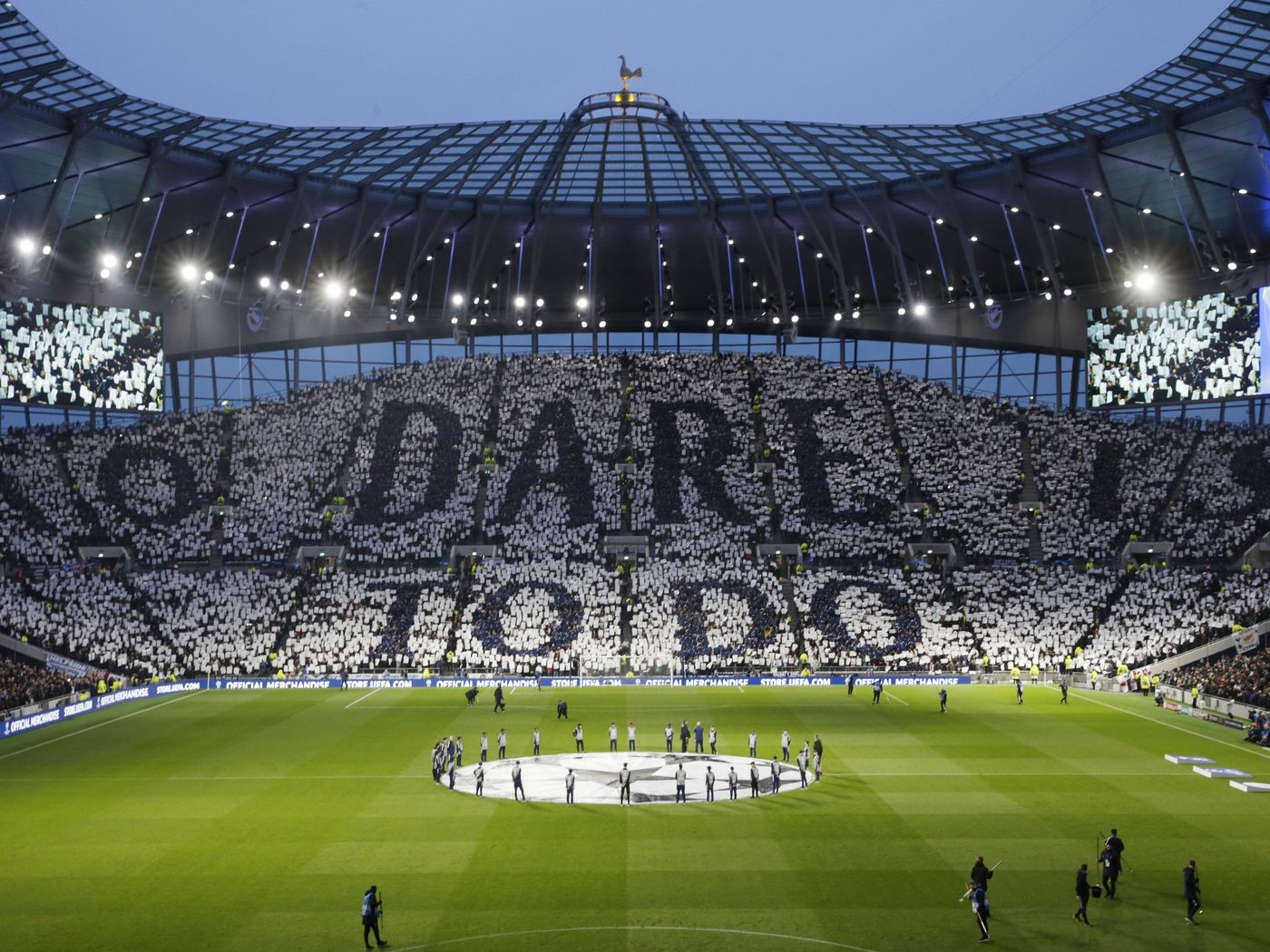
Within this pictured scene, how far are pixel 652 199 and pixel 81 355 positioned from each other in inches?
1529

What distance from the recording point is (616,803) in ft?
102

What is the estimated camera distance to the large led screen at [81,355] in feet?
244

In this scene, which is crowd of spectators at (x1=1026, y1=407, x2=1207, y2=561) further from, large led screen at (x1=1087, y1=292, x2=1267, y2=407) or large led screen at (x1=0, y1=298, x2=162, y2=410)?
large led screen at (x1=0, y1=298, x2=162, y2=410)

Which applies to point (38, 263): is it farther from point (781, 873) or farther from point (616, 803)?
point (781, 873)

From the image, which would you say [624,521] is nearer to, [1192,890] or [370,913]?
[1192,890]

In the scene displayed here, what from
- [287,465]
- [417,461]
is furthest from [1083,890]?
[287,465]

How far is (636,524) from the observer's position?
71.4 metres

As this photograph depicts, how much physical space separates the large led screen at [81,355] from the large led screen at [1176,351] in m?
64.3

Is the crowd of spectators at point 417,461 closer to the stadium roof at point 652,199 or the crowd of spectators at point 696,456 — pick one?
the stadium roof at point 652,199

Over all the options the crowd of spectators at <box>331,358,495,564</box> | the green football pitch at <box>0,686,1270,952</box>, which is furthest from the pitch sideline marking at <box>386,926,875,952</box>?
the crowd of spectators at <box>331,358,495,564</box>

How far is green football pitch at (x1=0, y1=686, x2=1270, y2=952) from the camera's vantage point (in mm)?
20391

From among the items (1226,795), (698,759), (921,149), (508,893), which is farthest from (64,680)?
(921,149)

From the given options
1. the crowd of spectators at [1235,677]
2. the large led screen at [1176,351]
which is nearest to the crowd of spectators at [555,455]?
the crowd of spectators at [1235,677]

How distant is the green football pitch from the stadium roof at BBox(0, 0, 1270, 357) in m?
30.8
